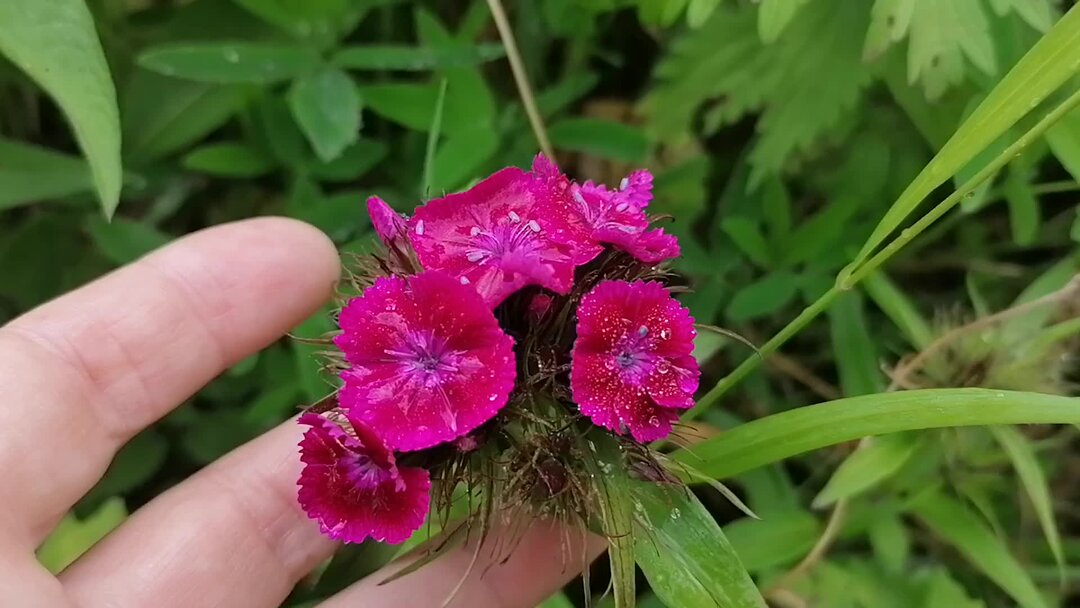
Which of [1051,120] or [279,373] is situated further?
[279,373]

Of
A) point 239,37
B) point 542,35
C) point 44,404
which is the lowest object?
point 542,35

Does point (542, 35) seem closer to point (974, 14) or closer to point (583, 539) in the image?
point (974, 14)

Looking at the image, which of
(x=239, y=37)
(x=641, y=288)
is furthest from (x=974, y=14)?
(x=239, y=37)

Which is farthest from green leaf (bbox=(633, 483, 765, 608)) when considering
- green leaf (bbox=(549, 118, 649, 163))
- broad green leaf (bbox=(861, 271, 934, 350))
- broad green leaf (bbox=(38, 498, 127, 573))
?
broad green leaf (bbox=(38, 498, 127, 573))

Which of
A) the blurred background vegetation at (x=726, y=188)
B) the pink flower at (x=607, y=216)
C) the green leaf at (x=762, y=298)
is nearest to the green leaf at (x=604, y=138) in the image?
the blurred background vegetation at (x=726, y=188)

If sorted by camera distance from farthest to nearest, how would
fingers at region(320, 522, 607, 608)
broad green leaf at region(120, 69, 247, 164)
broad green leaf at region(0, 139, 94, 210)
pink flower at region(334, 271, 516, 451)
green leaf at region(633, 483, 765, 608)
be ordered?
broad green leaf at region(120, 69, 247, 164)
broad green leaf at region(0, 139, 94, 210)
fingers at region(320, 522, 607, 608)
green leaf at region(633, 483, 765, 608)
pink flower at region(334, 271, 516, 451)

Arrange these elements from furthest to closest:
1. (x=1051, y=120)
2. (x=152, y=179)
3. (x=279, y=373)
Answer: (x=152, y=179) → (x=279, y=373) → (x=1051, y=120)

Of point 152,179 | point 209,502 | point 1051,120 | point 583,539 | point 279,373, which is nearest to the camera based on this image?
point 1051,120

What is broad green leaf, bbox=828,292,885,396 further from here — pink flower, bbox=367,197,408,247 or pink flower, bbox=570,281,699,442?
pink flower, bbox=367,197,408,247
